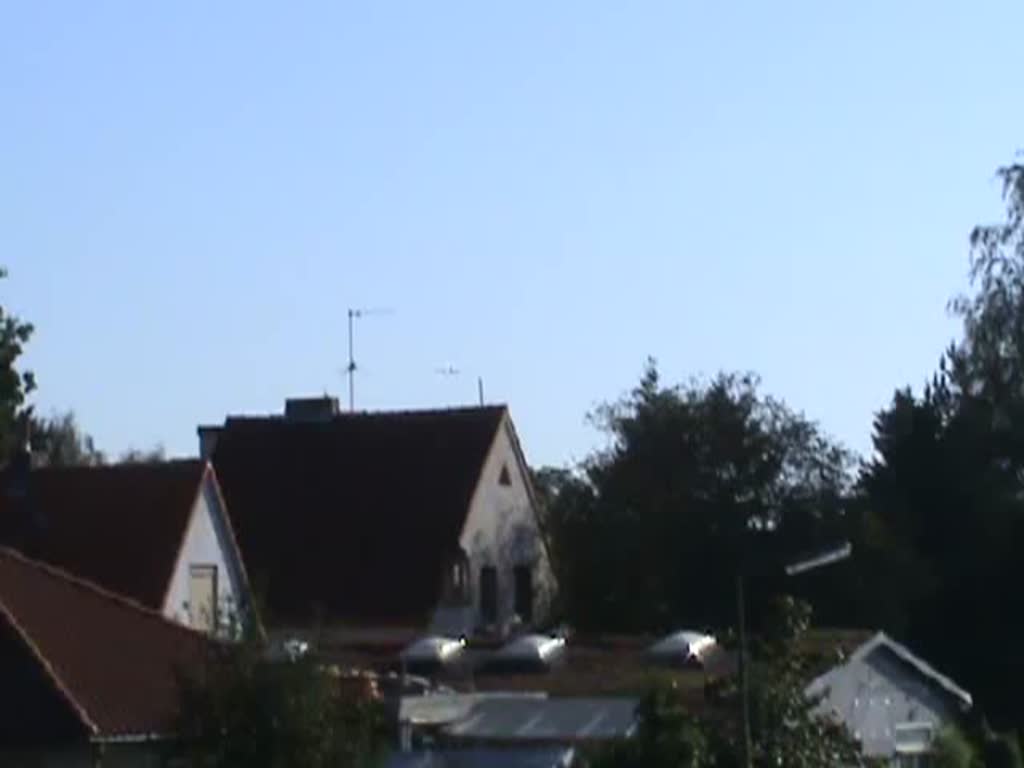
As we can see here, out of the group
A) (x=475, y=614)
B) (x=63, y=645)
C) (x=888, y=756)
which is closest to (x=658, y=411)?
(x=475, y=614)

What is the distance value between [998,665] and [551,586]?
10582 mm

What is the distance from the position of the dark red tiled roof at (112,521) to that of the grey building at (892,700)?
41.0 ft

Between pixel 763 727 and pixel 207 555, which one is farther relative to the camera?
pixel 207 555

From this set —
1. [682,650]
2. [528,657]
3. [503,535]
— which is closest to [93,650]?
[528,657]

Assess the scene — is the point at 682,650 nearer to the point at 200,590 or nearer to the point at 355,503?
the point at 200,590

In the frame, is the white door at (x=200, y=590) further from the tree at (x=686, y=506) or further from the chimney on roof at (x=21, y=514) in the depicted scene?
the tree at (x=686, y=506)

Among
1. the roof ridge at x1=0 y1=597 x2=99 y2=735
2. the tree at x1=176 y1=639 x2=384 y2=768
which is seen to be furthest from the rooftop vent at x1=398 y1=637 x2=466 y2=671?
the tree at x1=176 y1=639 x2=384 y2=768

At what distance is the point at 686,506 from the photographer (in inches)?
2788

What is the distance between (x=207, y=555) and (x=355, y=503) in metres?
11.1

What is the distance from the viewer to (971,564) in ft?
226

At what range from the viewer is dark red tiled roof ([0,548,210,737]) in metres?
38.6

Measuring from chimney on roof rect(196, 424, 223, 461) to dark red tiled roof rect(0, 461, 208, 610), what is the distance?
469 inches

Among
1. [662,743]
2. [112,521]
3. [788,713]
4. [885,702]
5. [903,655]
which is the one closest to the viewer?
[662,743]

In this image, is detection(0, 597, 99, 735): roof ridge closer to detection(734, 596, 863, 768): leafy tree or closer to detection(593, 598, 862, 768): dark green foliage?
detection(593, 598, 862, 768): dark green foliage
